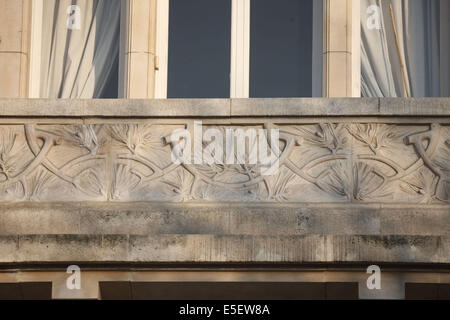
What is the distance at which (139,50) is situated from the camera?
15805 millimetres

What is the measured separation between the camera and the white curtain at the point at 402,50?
52.4ft

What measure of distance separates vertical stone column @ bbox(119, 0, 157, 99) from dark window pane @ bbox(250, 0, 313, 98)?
4.01ft

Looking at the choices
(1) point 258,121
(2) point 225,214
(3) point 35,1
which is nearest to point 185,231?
(2) point 225,214

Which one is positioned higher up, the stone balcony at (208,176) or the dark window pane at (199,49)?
the dark window pane at (199,49)

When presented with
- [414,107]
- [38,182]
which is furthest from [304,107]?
[38,182]

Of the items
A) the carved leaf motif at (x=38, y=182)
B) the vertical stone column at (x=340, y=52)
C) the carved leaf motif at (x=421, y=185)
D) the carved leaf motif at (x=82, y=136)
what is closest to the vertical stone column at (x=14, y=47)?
the carved leaf motif at (x=82, y=136)

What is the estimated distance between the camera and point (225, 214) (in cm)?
1367

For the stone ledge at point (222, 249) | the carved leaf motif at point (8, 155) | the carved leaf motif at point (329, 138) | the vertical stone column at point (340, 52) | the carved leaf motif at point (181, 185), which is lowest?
the stone ledge at point (222, 249)

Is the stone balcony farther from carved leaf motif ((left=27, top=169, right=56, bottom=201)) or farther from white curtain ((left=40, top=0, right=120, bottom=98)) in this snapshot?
white curtain ((left=40, top=0, right=120, bottom=98))

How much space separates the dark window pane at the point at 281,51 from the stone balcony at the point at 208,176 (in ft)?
6.51

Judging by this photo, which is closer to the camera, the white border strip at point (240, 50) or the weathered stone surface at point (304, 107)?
the weathered stone surface at point (304, 107)

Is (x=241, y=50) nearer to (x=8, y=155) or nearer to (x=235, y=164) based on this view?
(x=235, y=164)

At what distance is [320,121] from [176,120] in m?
1.53

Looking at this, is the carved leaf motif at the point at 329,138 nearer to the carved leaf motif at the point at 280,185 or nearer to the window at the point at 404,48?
the carved leaf motif at the point at 280,185
